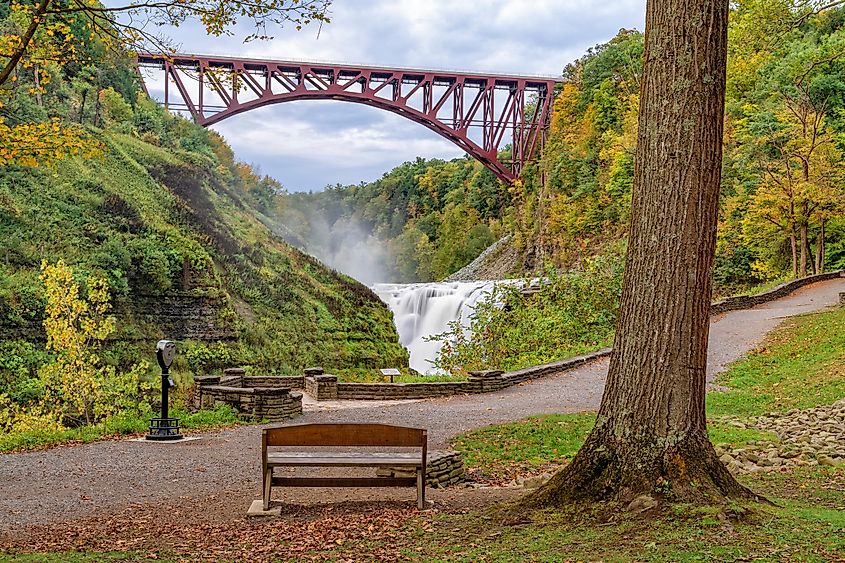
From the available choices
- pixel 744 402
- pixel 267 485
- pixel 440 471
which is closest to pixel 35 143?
pixel 267 485

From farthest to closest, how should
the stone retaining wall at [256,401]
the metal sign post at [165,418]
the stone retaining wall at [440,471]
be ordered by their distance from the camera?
the stone retaining wall at [256,401], the metal sign post at [165,418], the stone retaining wall at [440,471]

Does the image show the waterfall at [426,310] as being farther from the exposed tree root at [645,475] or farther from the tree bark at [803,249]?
the exposed tree root at [645,475]

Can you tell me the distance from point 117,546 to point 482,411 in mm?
7548

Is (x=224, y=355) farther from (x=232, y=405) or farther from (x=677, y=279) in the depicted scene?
(x=677, y=279)

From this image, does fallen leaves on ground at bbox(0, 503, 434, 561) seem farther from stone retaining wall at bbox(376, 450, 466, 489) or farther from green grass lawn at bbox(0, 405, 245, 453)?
green grass lawn at bbox(0, 405, 245, 453)

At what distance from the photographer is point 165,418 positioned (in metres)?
10.1

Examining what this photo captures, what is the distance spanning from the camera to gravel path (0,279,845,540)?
638 cm

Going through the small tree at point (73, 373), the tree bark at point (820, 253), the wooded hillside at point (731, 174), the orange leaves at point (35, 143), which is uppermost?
the wooded hillside at point (731, 174)

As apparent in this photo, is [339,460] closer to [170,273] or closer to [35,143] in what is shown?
[35,143]

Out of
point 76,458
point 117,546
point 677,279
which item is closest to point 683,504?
point 677,279

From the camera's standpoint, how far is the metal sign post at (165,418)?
9.89m

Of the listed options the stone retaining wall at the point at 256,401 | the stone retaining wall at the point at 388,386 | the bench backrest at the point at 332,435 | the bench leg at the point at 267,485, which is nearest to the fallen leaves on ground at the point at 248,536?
the bench leg at the point at 267,485

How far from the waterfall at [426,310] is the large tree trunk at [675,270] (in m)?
22.0

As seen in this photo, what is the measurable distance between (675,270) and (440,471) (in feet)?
9.65
